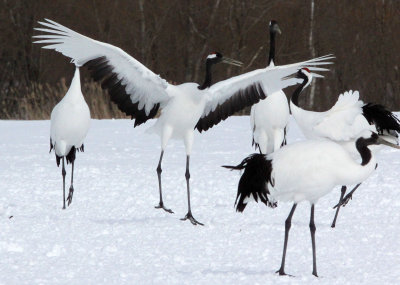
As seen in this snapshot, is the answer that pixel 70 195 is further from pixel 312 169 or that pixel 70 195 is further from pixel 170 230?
pixel 312 169

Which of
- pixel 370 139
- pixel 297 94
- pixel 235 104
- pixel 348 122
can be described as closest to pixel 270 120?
pixel 297 94

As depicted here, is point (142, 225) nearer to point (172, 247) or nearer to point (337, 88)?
point (172, 247)

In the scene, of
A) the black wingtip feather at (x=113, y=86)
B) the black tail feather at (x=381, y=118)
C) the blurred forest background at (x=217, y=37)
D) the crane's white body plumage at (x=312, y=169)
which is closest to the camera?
the crane's white body plumage at (x=312, y=169)

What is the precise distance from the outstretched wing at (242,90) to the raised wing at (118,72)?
1.54 feet

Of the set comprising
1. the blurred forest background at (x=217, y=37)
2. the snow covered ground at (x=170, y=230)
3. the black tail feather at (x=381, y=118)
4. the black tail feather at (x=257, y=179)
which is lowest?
the snow covered ground at (x=170, y=230)

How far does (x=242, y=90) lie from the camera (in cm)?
778

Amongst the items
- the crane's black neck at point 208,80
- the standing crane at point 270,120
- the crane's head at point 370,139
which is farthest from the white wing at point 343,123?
the standing crane at point 270,120

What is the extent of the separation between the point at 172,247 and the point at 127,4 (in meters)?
19.4

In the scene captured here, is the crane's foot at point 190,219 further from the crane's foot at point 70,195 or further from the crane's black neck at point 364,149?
the crane's black neck at point 364,149

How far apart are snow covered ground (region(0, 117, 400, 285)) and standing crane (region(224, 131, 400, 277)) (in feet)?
1.67

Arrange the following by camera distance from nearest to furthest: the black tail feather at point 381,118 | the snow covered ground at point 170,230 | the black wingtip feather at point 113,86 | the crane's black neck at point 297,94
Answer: the snow covered ground at point 170,230, the black tail feather at point 381,118, the black wingtip feather at point 113,86, the crane's black neck at point 297,94

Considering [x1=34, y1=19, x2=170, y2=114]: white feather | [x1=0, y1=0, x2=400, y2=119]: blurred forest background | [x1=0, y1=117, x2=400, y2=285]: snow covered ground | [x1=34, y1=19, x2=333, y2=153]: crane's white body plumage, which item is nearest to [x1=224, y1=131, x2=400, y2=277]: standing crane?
[x1=0, y1=117, x2=400, y2=285]: snow covered ground

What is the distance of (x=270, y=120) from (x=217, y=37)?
16.4 metres

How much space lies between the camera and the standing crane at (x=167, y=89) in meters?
7.20
